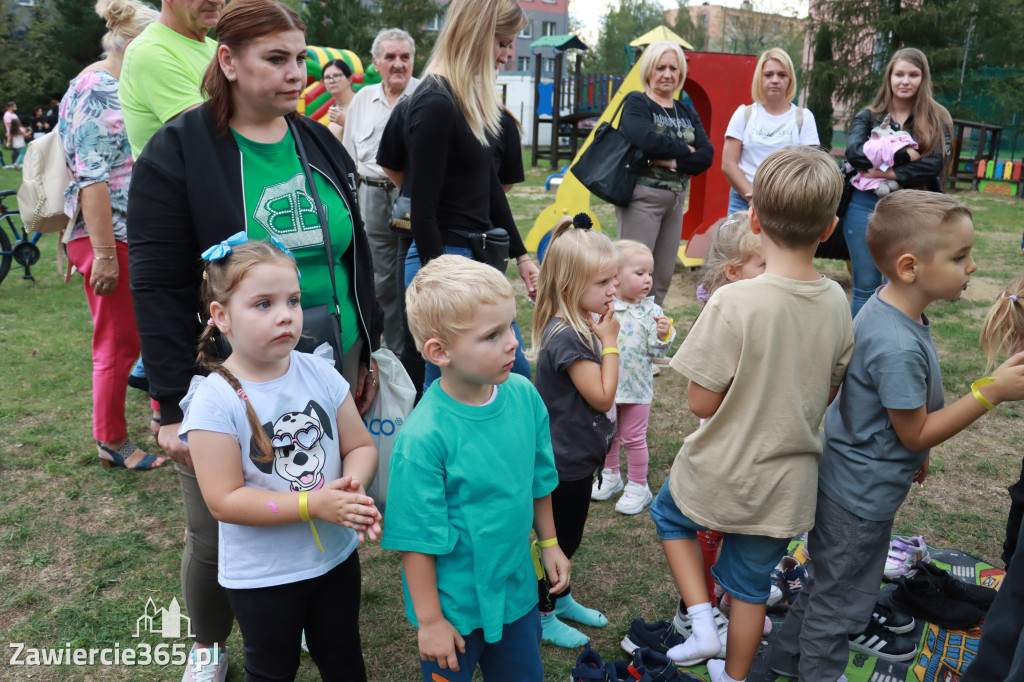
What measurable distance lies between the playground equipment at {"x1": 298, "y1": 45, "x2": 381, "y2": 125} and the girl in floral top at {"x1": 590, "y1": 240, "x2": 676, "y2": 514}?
4908 millimetres

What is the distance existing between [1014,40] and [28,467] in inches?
930

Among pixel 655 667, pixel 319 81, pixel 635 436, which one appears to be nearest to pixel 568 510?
pixel 655 667

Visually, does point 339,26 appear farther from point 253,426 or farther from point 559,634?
point 253,426

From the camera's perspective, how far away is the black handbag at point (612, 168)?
16.5ft

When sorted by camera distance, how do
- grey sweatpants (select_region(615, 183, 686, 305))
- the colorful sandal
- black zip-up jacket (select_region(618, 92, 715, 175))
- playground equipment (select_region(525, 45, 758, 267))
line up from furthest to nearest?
1. playground equipment (select_region(525, 45, 758, 267))
2. grey sweatpants (select_region(615, 183, 686, 305))
3. black zip-up jacket (select_region(618, 92, 715, 175))
4. the colorful sandal

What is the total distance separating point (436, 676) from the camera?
6.44ft

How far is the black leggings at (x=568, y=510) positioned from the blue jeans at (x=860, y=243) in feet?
9.98

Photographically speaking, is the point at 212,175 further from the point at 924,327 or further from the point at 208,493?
the point at 924,327

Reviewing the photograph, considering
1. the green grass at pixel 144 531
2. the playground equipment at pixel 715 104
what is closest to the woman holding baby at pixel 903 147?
the green grass at pixel 144 531

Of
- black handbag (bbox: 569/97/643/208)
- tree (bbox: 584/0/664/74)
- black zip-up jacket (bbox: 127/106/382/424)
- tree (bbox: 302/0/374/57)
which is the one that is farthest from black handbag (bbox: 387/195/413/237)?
tree (bbox: 584/0/664/74)

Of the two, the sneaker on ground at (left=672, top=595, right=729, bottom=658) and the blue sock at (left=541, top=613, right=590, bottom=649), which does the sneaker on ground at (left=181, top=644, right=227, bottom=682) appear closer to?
the blue sock at (left=541, top=613, right=590, bottom=649)

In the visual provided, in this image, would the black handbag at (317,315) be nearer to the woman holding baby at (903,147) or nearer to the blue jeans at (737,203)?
the woman holding baby at (903,147)

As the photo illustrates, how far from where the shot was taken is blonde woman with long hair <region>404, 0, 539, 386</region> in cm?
317

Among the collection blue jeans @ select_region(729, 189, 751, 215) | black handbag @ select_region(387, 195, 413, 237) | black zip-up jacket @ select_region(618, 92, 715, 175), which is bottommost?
blue jeans @ select_region(729, 189, 751, 215)
